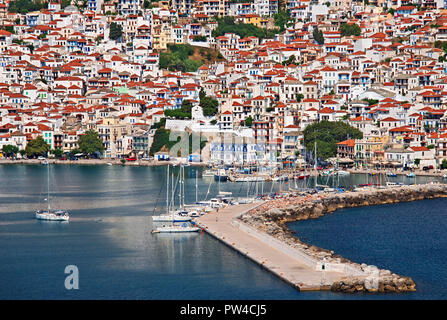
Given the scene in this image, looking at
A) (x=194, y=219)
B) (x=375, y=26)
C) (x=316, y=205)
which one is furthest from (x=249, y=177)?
(x=375, y=26)

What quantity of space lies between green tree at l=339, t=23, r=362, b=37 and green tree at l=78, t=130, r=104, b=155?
24.5 m

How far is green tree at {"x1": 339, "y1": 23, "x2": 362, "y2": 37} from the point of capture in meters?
79.6

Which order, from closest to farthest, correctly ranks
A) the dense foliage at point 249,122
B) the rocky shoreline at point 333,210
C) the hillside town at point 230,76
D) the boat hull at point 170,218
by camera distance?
the rocky shoreline at point 333,210, the boat hull at point 170,218, the hillside town at point 230,76, the dense foliage at point 249,122

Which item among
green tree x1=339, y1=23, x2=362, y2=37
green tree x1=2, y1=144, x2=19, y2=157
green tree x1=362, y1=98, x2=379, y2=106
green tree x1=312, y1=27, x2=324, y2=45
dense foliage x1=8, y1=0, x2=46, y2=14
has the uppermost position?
dense foliage x1=8, y1=0, x2=46, y2=14

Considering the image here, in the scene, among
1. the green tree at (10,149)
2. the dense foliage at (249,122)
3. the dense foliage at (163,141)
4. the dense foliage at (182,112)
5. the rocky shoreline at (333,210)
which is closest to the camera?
the rocky shoreline at (333,210)

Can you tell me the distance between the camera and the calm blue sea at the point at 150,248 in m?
28.2

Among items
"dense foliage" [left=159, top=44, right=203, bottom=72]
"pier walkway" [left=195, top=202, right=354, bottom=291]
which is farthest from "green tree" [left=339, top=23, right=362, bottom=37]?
"pier walkway" [left=195, top=202, right=354, bottom=291]

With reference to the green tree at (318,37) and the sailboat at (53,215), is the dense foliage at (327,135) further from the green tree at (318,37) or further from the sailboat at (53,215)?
the green tree at (318,37)

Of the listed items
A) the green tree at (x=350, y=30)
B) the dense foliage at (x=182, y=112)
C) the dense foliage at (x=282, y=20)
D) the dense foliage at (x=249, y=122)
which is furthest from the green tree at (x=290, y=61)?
the dense foliage at (x=249, y=122)

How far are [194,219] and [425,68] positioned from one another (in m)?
33.8

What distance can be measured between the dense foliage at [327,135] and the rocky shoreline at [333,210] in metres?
10.2

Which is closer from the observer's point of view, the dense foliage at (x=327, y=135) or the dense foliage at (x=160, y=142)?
the dense foliage at (x=327, y=135)

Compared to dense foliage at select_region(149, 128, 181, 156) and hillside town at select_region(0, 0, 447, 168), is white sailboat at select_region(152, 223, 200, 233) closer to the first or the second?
hillside town at select_region(0, 0, 447, 168)

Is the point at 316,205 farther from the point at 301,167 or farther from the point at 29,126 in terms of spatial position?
the point at 29,126
